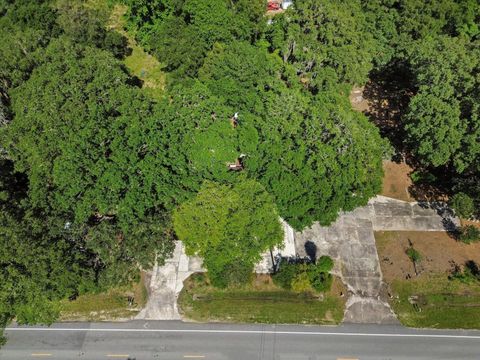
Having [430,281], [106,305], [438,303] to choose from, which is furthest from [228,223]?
[438,303]

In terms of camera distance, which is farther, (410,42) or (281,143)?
(410,42)

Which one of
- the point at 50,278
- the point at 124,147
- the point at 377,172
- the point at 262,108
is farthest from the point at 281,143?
the point at 50,278

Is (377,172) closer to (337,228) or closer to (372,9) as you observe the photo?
(337,228)

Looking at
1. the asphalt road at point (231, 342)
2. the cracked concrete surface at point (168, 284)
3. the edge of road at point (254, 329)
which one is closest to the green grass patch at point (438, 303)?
the edge of road at point (254, 329)

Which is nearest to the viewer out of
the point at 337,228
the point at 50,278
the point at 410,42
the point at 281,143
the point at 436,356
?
the point at 50,278

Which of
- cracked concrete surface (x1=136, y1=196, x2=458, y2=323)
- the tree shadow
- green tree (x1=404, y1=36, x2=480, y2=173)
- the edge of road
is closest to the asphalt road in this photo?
the edge of road

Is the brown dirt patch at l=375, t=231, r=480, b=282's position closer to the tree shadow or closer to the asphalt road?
the asphalt road

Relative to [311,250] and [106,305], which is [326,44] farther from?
[106,305]

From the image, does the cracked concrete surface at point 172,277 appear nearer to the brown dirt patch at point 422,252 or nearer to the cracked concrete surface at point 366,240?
the cracked concrete surface at point 366,240
